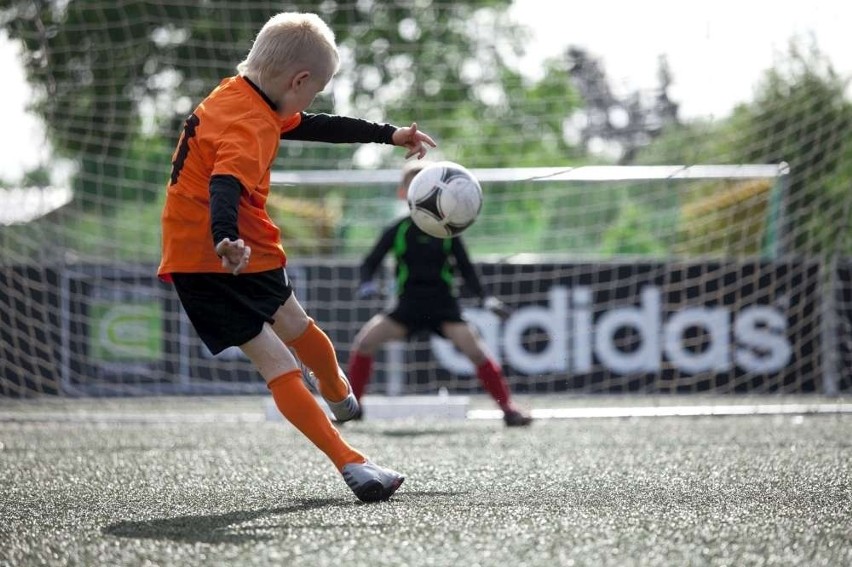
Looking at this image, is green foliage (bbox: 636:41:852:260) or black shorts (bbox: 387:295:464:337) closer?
black shorts (bbox: 387:295:464:337)

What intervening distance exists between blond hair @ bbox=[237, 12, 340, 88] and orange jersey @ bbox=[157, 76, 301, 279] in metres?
0.06

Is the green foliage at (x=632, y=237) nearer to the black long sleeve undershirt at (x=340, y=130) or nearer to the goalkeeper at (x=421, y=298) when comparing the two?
the goalkeeper at (x=421, y=298)

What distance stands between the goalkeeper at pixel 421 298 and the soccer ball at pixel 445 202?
232 cm

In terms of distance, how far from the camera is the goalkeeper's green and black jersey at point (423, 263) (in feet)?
23.1

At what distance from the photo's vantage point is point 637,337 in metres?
9.45

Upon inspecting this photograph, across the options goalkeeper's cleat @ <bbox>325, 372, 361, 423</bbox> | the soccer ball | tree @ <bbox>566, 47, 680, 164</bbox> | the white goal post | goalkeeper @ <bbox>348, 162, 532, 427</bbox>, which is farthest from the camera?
tree @ <bbox>566, 47, 680, 164</bbox>

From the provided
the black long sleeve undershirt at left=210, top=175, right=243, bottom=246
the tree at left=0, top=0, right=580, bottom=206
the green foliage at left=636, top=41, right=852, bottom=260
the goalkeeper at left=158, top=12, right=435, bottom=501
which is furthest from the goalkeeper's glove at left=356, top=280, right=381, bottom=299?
the black long sleeve undershirt at left=210, top=175, right=243, bottom=246

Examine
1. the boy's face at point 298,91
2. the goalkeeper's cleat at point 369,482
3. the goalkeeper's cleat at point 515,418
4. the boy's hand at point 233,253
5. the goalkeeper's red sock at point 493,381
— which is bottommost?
the goalkeeper's cleat at point 515,418

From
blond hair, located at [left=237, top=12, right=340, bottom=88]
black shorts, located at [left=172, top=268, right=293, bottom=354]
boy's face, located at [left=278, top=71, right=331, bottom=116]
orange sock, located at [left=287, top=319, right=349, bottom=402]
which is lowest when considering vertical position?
orange sock, located at [left=287, top=319, right=349, bottom=402]

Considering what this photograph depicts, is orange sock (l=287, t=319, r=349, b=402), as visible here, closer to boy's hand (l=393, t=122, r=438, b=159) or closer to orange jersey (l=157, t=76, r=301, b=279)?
orange jersey (l=157, t=76, r=301, b=279)

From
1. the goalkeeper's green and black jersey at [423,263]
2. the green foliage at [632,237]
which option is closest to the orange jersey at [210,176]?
the goalkeeper's green and black jersey at [423,263]

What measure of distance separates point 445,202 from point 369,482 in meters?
1.37

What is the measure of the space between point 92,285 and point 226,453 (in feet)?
16.1

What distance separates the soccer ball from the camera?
15.0ft
